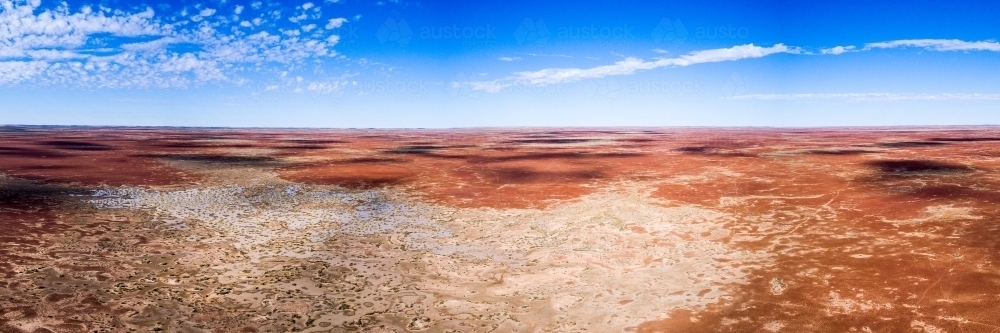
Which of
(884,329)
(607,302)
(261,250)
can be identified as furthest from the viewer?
(261,250)

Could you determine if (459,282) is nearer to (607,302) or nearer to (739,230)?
(607,302)

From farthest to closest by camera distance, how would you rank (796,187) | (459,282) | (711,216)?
(796,187) < (711,216) < (459,282)

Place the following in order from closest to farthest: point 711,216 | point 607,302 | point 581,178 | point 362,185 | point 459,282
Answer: point 607,302 < point 459,282 < point 711,216 < point 362,185 < point 581,178

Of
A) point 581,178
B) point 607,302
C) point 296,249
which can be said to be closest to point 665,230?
point 607,302

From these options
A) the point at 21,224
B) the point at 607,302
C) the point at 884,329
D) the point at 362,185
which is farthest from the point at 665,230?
the point at 21,224

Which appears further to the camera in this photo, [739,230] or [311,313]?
[739,230]

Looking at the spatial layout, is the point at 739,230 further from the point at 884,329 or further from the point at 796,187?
the point at 796,187
